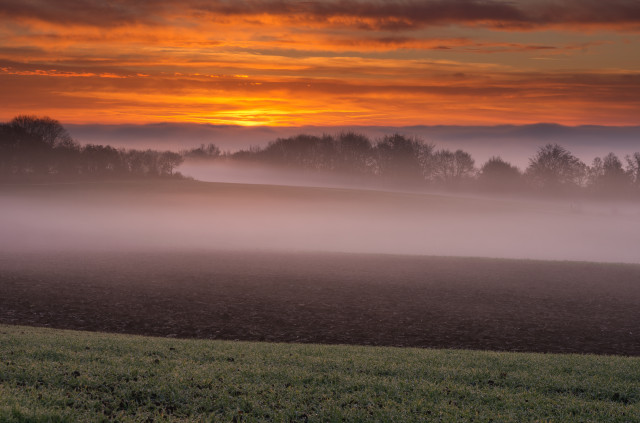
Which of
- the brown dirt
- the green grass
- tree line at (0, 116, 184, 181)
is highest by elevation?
tree line at (0, 116, 184, 181)

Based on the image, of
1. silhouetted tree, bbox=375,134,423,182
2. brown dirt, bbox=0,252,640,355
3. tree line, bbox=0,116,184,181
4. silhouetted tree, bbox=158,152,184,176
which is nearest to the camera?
Answer: brown dirt, bbox=0,252,640,355

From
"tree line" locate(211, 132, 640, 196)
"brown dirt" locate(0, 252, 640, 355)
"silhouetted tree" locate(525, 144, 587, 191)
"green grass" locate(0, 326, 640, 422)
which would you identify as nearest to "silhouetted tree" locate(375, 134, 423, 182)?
"tree line" locate(211, 132, 640, 196)

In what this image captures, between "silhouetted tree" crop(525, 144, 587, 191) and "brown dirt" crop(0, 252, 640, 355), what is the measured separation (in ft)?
294

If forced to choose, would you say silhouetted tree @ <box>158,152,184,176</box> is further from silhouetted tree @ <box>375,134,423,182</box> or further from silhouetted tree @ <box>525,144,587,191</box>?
silhouetted tree @ <box>525,144,587,191</box>

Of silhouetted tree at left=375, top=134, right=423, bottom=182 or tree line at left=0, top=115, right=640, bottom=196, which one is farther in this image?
silhouetted tree at left=375, top=134, right=423, bottom=182

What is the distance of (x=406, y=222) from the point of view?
289 feet

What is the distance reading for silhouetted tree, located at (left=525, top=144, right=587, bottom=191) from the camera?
124 metres

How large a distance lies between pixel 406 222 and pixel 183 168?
63.1 m

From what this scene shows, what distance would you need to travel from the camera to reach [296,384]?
462 inches

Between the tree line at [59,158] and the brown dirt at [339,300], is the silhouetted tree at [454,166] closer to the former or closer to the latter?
the tree line at [59,158]

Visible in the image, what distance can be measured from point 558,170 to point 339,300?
112 metres

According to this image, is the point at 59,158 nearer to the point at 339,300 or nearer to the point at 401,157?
the point at 401,157

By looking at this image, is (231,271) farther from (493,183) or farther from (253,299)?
(493,183)

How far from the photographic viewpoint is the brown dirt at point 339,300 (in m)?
19.7
